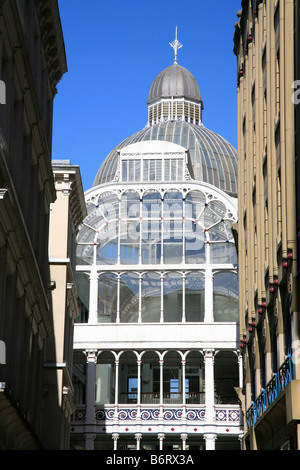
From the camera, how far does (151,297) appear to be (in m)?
55.2

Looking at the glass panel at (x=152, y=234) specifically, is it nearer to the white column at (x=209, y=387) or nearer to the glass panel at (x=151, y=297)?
the glass panel at (x=151, y=297)

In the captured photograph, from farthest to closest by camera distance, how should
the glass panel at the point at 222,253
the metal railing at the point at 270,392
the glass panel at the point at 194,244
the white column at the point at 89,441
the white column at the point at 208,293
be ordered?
the glass panel at the point at 194,244 < the glass panel at the point at 222,253 < the white column at the point at 208,293 < the white column at the point at 89,441 < the metal railing at the point at 270,392

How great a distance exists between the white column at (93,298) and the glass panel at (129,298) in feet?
5.11

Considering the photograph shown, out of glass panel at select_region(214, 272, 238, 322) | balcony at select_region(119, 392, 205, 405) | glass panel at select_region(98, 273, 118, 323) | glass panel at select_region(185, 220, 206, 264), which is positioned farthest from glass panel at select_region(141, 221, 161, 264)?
balcony at select_region(119, 392, 205, 405)

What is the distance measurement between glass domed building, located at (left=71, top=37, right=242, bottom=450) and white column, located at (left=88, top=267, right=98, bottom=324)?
55 millimetres

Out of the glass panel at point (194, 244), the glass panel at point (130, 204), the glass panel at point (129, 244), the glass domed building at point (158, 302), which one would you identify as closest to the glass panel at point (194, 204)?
the glass domed building at point (158, 302)

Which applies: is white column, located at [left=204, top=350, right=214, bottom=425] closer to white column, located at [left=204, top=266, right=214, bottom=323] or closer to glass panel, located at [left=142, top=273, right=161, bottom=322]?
white column, located at [left=204, top=266, right=214, bottom=323]

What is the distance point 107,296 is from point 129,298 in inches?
49.7

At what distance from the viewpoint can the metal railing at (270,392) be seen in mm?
26413

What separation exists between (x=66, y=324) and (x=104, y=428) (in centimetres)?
1079

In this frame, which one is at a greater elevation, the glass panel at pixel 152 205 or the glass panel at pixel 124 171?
the glass panel at pixel 124 171

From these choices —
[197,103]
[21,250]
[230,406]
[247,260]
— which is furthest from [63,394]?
[197,103]

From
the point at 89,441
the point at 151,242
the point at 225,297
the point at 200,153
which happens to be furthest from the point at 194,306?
the point at 200,153

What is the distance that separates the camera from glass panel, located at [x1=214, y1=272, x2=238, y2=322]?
53.7m
